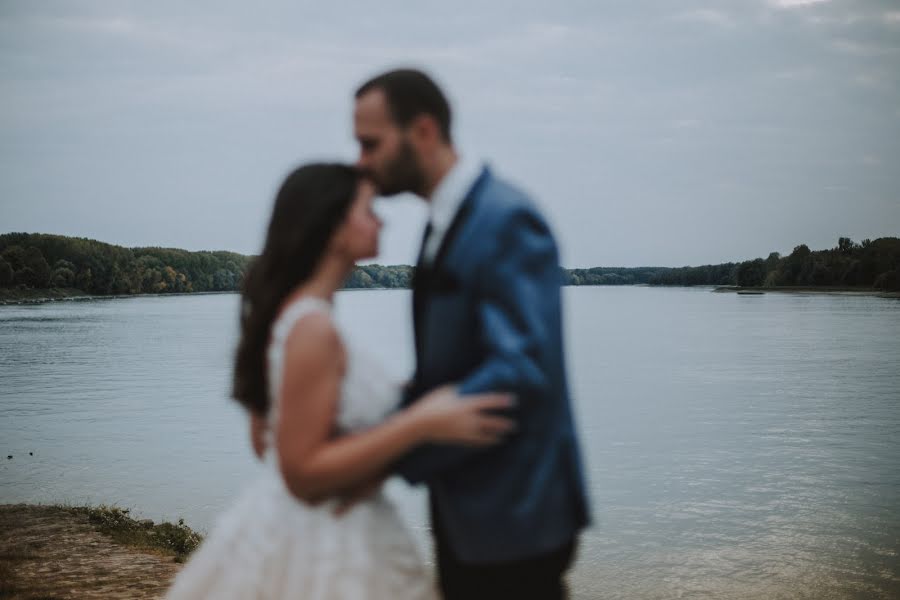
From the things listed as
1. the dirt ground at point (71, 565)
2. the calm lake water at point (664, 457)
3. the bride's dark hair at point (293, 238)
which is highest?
the bride's dark hair at point (293, 238)

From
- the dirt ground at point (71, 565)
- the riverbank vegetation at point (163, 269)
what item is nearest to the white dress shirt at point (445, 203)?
the dirt ground at point (71, 565)

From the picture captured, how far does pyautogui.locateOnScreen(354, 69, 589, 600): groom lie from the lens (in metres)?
1.84

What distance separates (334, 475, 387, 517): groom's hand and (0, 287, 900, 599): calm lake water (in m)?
0.78

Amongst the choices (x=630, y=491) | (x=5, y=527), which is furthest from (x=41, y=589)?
(x=630, y=491)

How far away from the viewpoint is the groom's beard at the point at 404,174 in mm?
2104

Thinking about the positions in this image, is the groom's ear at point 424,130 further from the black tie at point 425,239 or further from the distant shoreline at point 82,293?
the distant shoreline at point 82,293

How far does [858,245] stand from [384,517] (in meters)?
165

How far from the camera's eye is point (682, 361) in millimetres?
36031

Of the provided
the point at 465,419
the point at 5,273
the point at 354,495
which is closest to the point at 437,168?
the point at 465,419

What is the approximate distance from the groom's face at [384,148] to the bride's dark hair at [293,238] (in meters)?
0.06

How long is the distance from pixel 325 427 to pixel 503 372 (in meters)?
0.44

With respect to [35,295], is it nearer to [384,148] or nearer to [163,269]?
[163,269]

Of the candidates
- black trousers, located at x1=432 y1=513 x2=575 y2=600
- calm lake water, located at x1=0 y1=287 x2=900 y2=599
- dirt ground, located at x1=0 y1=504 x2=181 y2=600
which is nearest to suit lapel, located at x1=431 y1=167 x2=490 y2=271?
black trousers, located at x1=432 y1=513 x2=575 y2=600

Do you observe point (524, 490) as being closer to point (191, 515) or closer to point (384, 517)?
point (384, 517)
